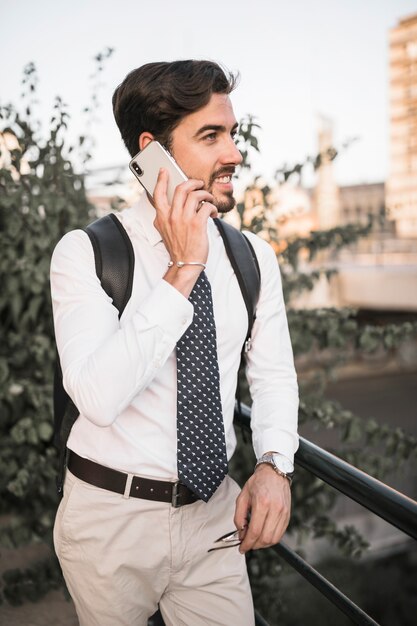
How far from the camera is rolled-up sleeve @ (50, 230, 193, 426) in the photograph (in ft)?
3.81

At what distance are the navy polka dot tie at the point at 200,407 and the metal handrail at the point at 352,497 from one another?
220mm

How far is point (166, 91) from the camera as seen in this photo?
4.83ft

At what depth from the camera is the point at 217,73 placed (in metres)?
1.50

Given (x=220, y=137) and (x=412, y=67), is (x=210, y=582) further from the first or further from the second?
(x=412, y=67)

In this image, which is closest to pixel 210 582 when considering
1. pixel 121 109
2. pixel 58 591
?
pixel 121 109

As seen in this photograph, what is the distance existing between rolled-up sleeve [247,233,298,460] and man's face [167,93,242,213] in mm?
236

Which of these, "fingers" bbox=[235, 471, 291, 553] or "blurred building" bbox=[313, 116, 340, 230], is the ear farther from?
"blurred building" bbox=[313, 116, 340, 230]

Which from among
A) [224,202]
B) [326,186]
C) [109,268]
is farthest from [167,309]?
[326,186]

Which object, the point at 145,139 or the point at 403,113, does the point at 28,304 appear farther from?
the point at 403,113

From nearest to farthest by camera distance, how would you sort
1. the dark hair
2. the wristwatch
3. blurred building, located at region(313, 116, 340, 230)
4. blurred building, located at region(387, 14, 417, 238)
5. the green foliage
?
the wristwatch, the dark hair, the green foliage, blurred building, located at region(313, 116, 340, 230), blurred building, located at region(387, 14, 417, 238)

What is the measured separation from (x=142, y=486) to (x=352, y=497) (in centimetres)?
47

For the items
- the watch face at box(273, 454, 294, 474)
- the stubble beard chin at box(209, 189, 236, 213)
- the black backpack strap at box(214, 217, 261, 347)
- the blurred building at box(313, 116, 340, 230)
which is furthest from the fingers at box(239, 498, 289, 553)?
the blurred building at box(313, 116, 340, 230)

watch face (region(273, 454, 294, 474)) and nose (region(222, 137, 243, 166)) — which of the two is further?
nose (region(222, 137, 243, 166))

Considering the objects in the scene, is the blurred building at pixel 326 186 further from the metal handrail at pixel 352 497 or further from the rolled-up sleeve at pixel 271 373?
the metal handrail at pixel 352 497
